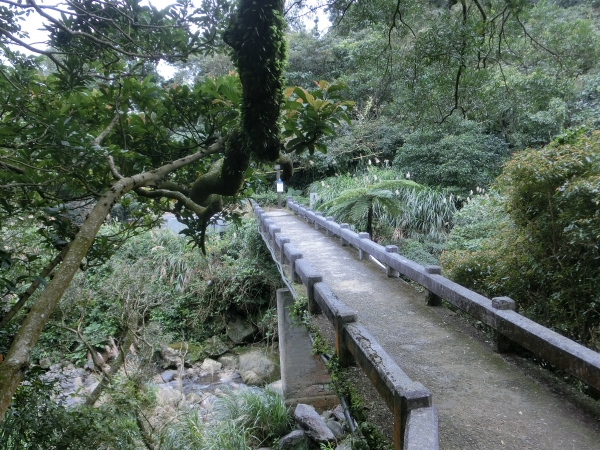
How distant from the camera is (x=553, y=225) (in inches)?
165

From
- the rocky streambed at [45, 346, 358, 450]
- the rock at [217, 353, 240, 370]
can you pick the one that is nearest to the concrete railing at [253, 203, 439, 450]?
the rocky streambed at [45, 346, 358, 450]

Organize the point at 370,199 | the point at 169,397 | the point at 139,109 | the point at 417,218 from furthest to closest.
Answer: the point at 417,218 < the point at 370,199 < the point at 169,397 < the point at 139,109

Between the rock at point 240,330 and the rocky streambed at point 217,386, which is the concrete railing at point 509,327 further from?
the rock at point 240,330

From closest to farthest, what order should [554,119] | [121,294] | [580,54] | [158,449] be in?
1. [158,449]
2. [580,54]
3. [121,294]
4. [554,119]

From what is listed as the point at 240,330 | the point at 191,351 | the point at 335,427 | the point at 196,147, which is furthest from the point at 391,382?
the point at 240,330

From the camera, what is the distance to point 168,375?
10164 mm

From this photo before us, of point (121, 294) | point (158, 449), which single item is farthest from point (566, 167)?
point (121, 294)

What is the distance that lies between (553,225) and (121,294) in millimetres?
6844

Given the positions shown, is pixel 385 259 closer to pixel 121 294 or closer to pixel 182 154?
pixel 182 154

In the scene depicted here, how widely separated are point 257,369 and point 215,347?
1894 millimetres

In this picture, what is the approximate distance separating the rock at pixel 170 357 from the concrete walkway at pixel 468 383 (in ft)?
21.0

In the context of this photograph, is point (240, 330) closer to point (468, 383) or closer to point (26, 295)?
point (468, 383)

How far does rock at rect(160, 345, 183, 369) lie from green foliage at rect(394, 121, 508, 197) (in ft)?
31.1

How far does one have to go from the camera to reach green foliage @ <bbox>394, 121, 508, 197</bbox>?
1316cm
